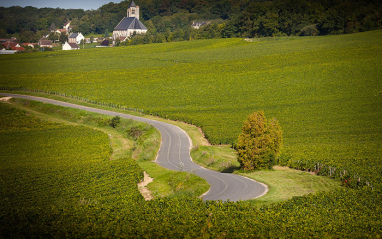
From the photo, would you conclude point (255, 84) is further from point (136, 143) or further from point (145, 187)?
point (145, 187)

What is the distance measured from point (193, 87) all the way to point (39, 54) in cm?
7340

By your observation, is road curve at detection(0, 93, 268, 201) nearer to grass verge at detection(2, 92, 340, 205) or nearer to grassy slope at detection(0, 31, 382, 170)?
grass verge at detection(2, 92, 340, 205)

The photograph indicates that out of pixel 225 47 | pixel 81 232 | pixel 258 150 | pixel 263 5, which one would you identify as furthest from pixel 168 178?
pixel 263 5

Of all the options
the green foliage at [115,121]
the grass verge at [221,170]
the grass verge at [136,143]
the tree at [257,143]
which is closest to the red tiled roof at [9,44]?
the grass verge at [136,143]

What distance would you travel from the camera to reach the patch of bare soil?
1204 inches

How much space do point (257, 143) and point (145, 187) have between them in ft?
36.2

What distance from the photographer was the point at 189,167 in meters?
41.1

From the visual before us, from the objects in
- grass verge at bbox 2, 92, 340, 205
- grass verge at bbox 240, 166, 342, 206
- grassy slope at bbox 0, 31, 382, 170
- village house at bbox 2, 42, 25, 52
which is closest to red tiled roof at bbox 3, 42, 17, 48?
village house at bbox 2, 42, 25, 52

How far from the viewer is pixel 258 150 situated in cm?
3706

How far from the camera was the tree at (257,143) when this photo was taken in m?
36.9

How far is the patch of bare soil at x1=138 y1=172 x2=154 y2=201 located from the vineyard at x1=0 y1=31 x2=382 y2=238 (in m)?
1.04

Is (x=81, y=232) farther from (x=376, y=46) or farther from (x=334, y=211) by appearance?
(x=376, y=46)

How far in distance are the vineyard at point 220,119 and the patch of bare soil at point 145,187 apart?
1.04 metres

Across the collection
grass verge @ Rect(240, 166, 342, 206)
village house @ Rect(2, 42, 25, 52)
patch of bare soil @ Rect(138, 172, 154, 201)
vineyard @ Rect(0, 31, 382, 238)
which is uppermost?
village house @ Rect(2, 42, 25, 52)
